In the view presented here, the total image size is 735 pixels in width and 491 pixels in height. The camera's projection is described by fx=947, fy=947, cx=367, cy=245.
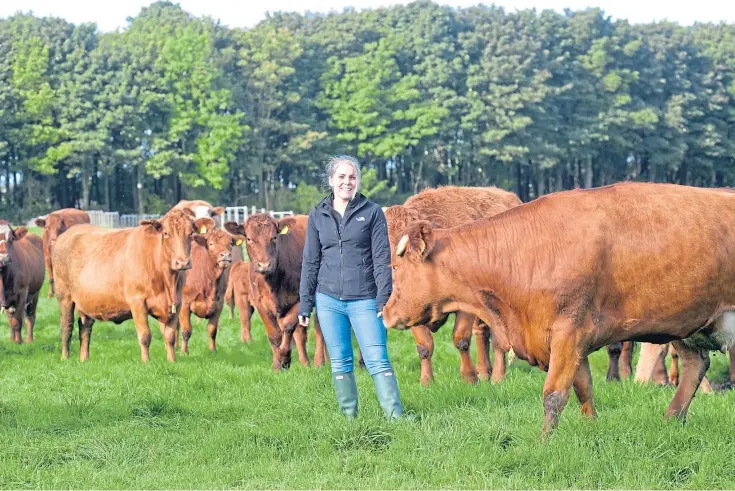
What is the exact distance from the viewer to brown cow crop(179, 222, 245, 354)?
13828mm

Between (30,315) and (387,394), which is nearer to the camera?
(387,394)

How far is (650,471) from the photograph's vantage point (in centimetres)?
596

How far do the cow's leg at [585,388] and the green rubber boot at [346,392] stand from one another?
1.79 m

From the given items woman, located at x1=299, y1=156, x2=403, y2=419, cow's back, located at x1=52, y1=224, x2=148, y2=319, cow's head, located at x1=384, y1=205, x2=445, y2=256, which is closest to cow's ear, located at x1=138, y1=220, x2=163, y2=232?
cow's back, located at x1=52, y1=224, x2=148, y2=319

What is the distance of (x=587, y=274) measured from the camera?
264 inches

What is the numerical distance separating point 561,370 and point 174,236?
22.0 feet

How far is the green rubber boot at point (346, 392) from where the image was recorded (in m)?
A: 7.66

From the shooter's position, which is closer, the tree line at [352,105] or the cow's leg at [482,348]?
the cow's leg at [482,348]

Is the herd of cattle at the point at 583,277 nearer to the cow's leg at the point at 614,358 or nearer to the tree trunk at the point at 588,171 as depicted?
the cow's leg at the point at 614,358

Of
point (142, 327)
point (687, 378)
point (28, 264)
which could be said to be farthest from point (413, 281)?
point (28, 264)

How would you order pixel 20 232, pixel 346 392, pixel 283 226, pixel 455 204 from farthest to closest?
1. pixel 20 232
2. pixel 283 226
3. pixel 455 204
4. pixel 346 392

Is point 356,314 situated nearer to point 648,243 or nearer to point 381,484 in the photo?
point 381,484

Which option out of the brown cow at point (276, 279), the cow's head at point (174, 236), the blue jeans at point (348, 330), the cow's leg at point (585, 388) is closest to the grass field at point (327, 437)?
the cow's leg at point (585, 388)

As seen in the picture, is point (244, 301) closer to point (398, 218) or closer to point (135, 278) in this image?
point (135, 278)
